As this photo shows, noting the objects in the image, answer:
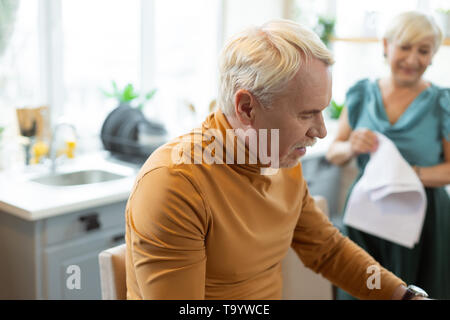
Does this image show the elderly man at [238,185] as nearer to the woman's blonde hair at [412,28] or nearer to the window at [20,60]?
the woman's blonde hair at [412,28]

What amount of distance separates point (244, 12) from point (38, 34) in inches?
50.3

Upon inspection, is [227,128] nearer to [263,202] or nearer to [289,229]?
[263,202]

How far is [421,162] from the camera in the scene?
6.04 ft

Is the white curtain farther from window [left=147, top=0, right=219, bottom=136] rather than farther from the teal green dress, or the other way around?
the teal green dress

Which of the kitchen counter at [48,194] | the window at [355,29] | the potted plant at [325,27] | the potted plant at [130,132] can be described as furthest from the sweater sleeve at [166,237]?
the potted plant at [325,27]

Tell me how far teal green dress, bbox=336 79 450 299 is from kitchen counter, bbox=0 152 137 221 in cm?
89

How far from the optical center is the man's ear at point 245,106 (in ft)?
3.17

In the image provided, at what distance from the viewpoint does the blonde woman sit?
175cm

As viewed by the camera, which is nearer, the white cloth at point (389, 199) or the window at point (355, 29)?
the white cloth at point (389, 199)

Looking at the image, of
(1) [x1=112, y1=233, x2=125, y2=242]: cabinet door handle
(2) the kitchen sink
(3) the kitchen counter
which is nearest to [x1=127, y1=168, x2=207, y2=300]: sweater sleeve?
(3) the kitchen counter

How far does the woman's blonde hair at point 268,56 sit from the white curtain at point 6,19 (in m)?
1.60

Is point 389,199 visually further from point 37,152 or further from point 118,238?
point 37,152

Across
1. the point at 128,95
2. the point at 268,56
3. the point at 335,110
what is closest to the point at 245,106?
the point at 268,56

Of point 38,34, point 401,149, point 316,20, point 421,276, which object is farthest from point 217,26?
point 421,276
